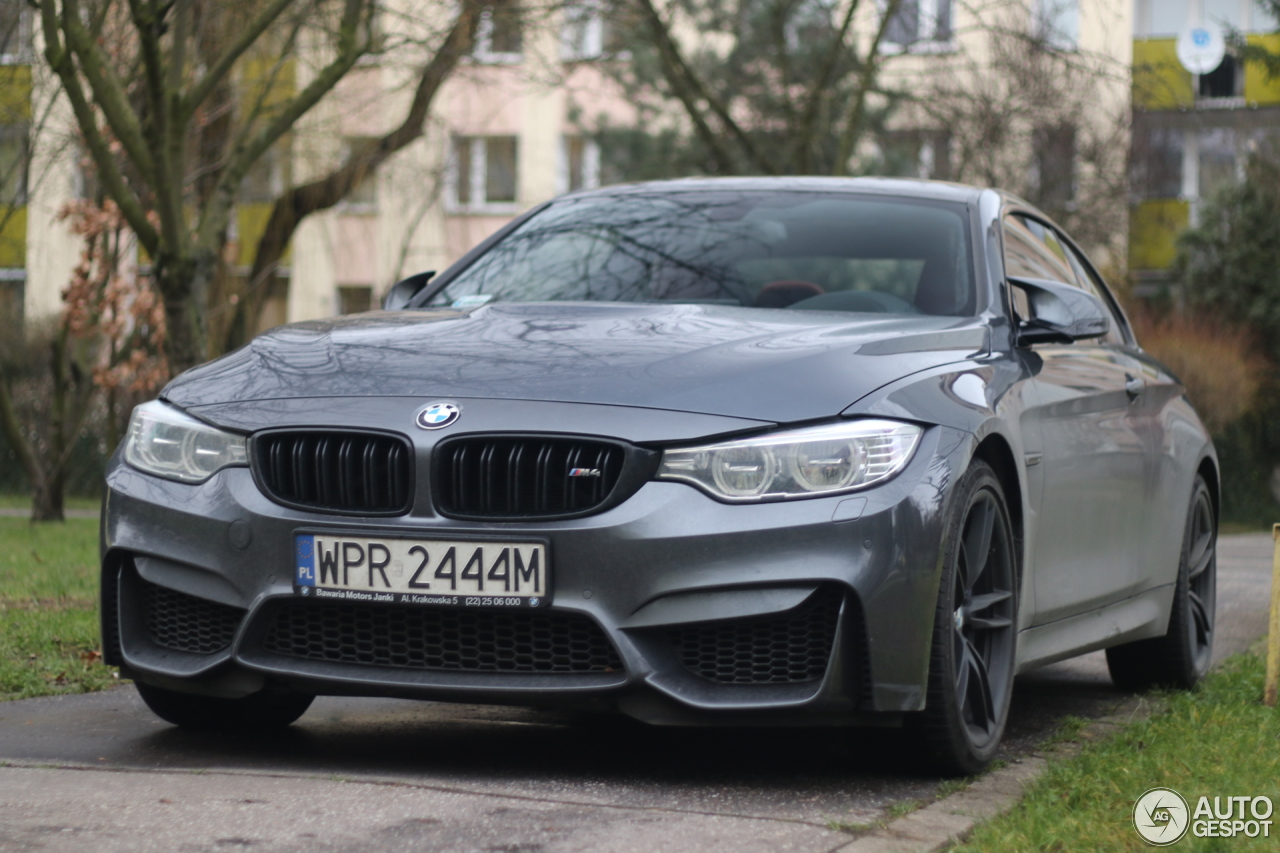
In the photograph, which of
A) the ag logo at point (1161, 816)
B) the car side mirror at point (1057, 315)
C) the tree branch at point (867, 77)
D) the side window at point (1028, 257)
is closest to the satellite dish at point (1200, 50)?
the tree branch at point (867, 77)

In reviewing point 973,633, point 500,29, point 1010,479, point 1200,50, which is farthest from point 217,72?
point 1200,50

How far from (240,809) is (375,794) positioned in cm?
29

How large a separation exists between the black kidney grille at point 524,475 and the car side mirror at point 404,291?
62.4 inches

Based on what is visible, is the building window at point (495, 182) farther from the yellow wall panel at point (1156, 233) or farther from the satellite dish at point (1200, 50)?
the satellite dish at point (1200, 50)

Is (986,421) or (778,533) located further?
(986,421)

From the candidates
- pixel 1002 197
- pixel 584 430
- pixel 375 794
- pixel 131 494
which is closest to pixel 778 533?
pixel 584 430

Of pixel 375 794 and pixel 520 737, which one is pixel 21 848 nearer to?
pixel 375 794

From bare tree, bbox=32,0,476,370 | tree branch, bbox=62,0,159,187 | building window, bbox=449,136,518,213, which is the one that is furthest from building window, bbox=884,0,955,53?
building window, bbox=449,136,518,213

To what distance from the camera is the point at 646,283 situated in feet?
17.0

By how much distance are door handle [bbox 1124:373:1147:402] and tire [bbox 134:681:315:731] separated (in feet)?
8.76

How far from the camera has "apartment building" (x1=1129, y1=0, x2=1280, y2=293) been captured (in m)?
31.2

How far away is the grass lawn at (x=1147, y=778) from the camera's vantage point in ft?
11.6

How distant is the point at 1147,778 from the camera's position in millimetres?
4141

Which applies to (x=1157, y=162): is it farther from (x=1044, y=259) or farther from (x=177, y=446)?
(x=177, y=446)
